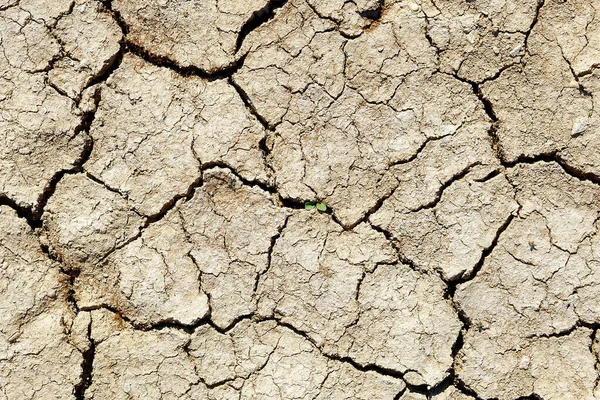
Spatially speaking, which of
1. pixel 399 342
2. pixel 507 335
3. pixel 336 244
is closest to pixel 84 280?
pixel 336 244

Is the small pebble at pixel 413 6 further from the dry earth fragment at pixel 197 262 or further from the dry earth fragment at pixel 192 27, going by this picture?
the dry earth fragment at pixel 197 262

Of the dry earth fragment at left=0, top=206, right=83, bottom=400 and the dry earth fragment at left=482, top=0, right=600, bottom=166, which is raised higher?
the dry earth fragment at left=482, top=0, right=600, bottom=166

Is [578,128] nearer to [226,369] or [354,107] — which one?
[354,107]

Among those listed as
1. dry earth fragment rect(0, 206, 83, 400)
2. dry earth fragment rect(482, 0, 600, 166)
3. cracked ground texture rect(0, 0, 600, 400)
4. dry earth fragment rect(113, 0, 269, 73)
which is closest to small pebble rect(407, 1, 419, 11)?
cracked ground texture rect(0, 0, 600, 400)

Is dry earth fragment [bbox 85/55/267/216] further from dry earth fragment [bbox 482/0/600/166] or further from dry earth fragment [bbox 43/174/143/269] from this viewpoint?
dry earth fragment [bbox 482/0/600/166]

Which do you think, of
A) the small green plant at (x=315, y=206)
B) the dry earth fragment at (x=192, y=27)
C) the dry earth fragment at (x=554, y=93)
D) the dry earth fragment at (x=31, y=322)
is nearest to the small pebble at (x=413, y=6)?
the dry earth fragment at (x=554, y=93)

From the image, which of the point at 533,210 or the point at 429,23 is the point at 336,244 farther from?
the point at 429,23

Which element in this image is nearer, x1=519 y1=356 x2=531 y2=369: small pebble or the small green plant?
x1=519 y1=356 x2=531 y2=369: small pebble
